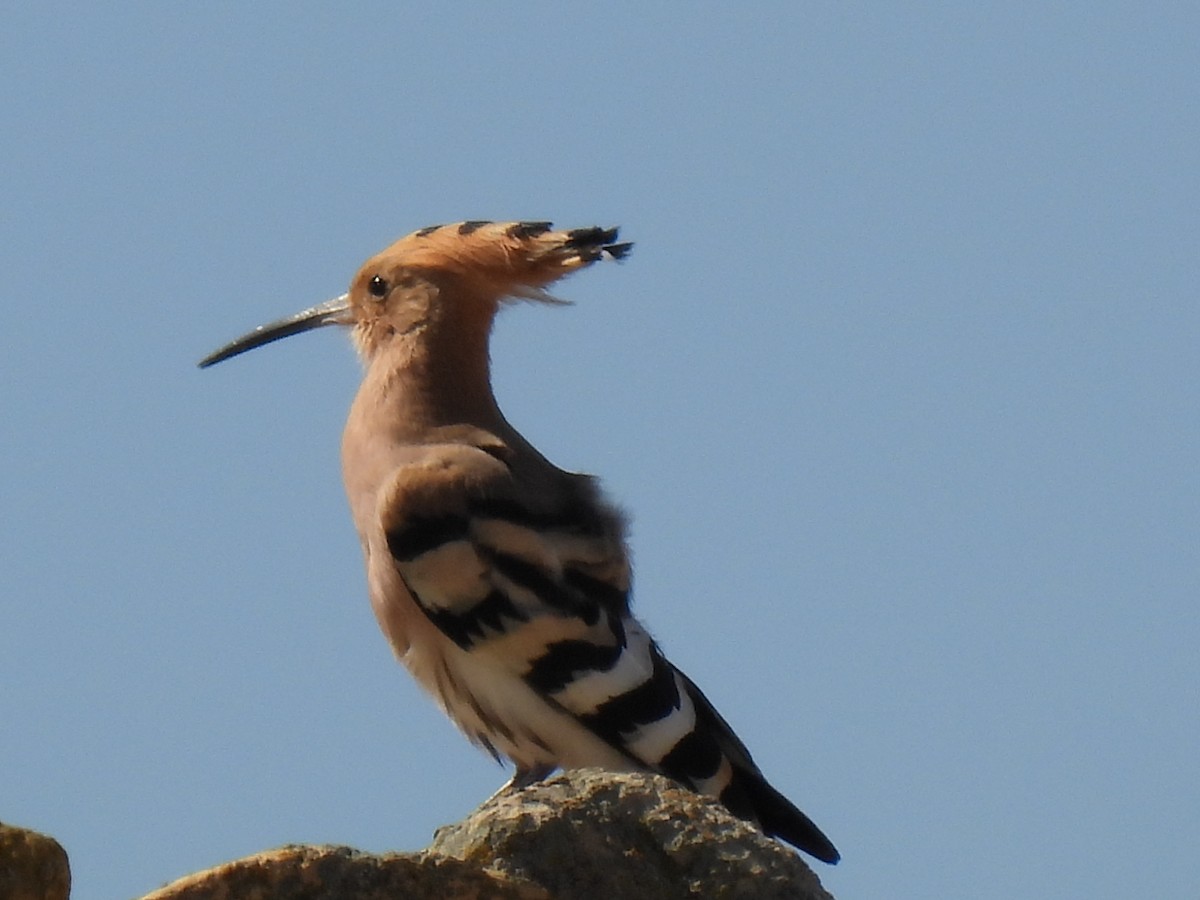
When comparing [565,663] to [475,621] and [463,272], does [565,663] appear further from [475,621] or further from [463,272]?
[463,272]

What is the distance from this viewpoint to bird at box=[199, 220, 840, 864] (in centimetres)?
371

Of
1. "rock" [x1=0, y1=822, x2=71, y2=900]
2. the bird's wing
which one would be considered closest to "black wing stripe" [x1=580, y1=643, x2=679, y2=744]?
the bird's wing

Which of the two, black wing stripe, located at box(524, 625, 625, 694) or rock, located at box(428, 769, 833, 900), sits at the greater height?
black wing stripe, located at box(524, 625, 625, 694)

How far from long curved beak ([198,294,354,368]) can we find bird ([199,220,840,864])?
0.25 metres

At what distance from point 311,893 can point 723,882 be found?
43 cm

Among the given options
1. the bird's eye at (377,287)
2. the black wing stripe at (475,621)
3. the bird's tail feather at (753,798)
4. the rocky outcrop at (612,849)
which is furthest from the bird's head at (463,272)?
the rocky outcrop at (612,849)

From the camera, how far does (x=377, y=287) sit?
4.33 m

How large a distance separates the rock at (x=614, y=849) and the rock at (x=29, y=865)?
1.12ft

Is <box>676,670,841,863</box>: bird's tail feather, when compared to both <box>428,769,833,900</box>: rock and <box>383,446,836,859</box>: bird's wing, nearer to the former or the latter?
<box>383,446,836,859</box>: bird's wing

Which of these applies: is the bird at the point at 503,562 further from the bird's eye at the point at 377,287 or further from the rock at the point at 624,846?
the rock at the point at 624,846

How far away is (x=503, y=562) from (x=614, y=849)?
6.12 feet

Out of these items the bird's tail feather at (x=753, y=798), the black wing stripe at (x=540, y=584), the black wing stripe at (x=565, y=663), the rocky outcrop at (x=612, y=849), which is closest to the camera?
the rocky outcrop at (x=612, y=849)

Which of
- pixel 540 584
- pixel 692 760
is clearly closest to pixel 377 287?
pixel 540 584

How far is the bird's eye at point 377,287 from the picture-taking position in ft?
14.2
